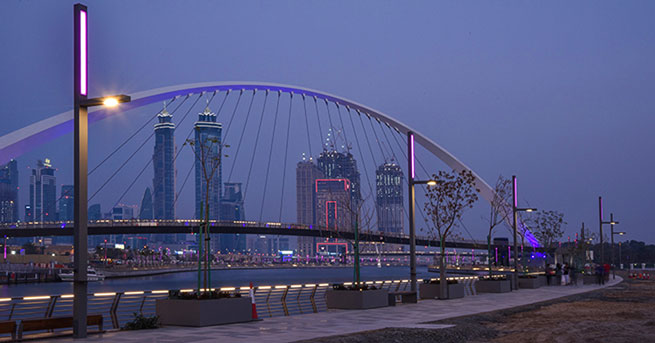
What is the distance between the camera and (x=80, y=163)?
15.1 meters

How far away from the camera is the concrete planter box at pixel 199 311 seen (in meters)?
18.4

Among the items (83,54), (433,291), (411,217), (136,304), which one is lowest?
(136,304)

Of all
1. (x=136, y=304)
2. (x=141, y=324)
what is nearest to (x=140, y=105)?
(x=136, y=304)

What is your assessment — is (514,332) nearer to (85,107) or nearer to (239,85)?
(85,107)

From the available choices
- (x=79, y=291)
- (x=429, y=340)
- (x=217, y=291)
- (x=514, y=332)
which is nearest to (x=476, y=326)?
(x=514, y=332)

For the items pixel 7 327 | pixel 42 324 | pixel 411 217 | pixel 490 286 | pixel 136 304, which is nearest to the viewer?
pixel 7 327

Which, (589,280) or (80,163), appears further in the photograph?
(589,280)

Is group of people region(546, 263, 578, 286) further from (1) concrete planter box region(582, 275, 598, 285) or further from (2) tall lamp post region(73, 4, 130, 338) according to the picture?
(2) tall lamp post region(73, 4, 130, 338)

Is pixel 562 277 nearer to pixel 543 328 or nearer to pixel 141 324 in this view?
pixel 543 328

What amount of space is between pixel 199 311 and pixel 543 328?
9.00 m

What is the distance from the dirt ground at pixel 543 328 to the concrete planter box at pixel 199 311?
398cm

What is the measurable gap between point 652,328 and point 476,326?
4.47 metres

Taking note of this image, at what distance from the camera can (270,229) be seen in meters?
81.5

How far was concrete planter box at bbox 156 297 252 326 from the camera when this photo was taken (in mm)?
18406
